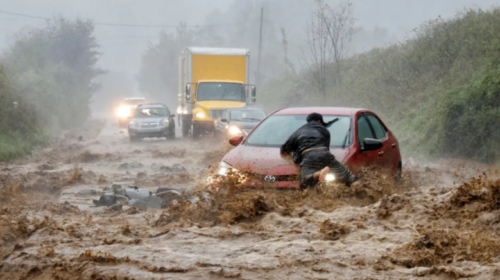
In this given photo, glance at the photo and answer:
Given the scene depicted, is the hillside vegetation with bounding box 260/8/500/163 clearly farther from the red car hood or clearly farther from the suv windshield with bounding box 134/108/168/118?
the red car hood

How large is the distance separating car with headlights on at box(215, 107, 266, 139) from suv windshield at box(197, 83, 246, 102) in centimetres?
393

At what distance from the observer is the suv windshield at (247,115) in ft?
78.2

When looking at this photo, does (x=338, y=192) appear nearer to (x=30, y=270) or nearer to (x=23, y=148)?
(x=30, y=270)

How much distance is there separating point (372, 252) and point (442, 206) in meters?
1.59

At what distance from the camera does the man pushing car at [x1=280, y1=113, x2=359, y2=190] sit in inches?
338

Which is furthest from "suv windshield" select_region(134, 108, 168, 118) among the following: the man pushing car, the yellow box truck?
the man pushing car

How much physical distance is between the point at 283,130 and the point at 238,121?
13.6m

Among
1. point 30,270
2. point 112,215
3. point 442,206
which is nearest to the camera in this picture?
point 30,270

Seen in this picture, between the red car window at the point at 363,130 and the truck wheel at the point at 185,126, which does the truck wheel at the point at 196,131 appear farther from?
the red car window at the point at 363,130

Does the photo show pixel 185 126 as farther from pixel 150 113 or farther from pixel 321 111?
pixel 321 111

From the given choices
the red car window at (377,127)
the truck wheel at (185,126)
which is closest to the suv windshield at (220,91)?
the truck wheel at (185,126)

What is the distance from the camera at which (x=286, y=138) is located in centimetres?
992

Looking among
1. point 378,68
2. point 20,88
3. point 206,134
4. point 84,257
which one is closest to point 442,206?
point 84,257

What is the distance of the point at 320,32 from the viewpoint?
113 feet
